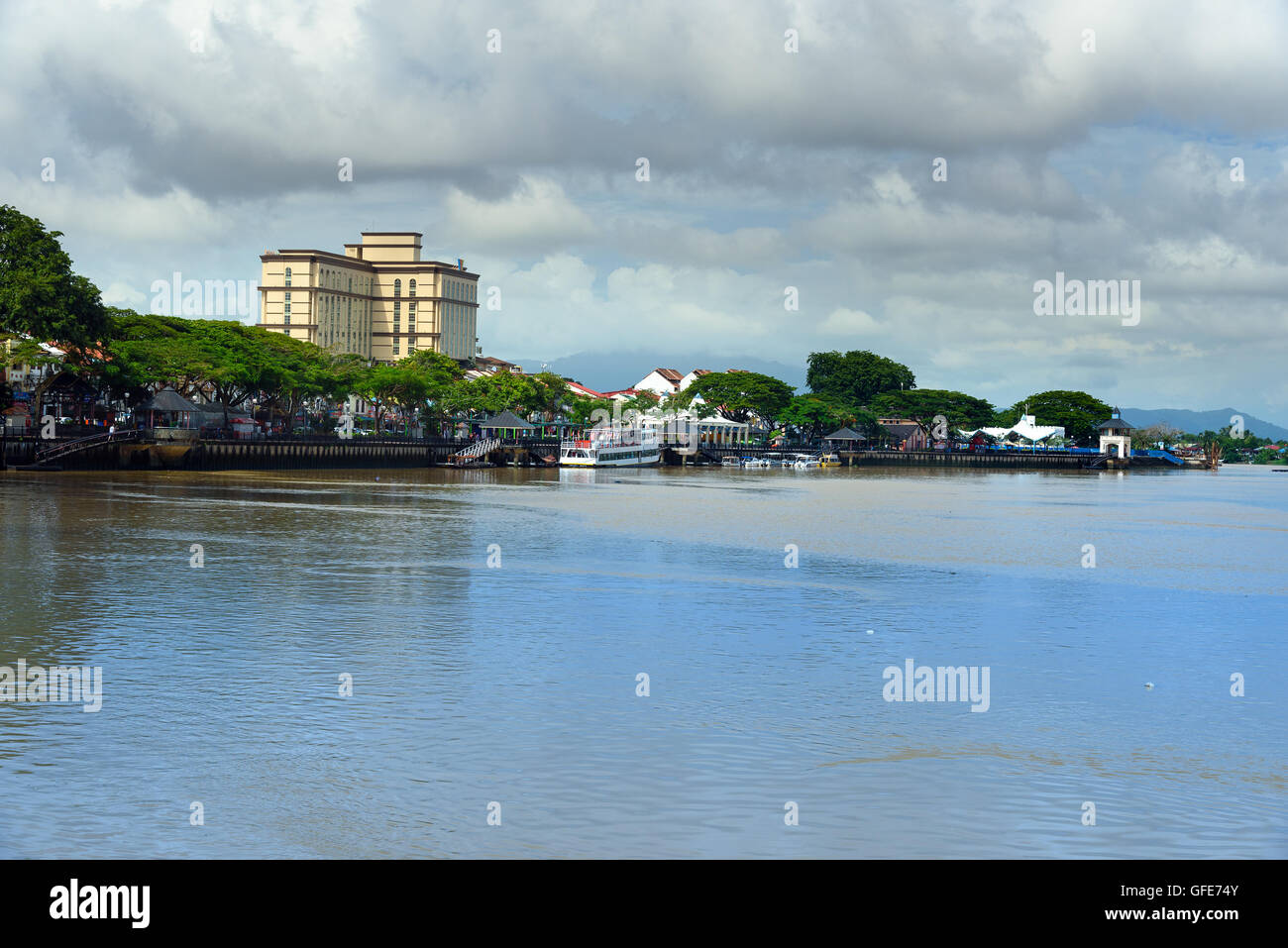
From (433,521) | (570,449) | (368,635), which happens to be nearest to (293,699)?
(368,635)

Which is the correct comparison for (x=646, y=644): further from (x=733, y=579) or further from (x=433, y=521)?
(x=433, y=521)

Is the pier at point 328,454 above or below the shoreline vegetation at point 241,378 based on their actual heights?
below

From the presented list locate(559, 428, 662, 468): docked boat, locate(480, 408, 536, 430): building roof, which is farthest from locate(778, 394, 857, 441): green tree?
locate(480, 408, 536, 430): building roof

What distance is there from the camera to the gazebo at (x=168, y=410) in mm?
95812

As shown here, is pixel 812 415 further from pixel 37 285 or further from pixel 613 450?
pixel 37 285

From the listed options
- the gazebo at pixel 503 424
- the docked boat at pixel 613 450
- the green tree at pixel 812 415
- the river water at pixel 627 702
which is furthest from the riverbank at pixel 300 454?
the river water at pixel 627 702

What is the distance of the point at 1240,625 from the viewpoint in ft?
97.4

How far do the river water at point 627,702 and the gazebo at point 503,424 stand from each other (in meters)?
89.4

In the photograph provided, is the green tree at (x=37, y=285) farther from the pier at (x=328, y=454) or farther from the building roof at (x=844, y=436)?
the building roof at (x=844, y=436)

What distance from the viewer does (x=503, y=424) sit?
135375 millimetres

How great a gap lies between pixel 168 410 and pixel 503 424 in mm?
44077
